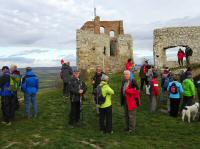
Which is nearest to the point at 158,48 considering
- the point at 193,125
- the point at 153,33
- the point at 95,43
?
the point at 153,33

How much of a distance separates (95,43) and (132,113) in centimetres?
1704

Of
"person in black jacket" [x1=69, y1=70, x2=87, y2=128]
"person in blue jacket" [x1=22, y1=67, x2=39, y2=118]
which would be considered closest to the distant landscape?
"person in blue jacket" [x1=22, y1=67, x2=39, y2=118]

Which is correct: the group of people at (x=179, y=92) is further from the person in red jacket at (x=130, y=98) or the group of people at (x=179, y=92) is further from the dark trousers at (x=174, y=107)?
the person in red jacket at (x=130, y=98)

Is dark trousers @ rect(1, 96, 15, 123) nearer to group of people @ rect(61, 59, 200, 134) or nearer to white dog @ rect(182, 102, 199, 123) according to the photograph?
group of people @ rect(61, 59, 200, 134)

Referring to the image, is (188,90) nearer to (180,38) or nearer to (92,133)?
(92,133)

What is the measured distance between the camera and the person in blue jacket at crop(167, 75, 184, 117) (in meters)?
13.5

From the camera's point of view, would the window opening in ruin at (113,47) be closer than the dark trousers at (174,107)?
No

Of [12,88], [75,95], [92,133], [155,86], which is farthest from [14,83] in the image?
[155,86]

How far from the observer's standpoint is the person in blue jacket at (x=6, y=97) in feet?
38.9

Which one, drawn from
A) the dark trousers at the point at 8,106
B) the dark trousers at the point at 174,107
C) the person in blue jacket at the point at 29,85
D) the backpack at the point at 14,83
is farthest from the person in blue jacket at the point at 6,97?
the dark trousers at the point at 174,107

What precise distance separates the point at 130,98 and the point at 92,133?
5.17ft

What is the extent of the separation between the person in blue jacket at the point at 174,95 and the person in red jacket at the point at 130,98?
9.05 feet

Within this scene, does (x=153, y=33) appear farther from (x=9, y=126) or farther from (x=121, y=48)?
(x=9, y=126)

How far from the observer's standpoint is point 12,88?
39.4 feet
